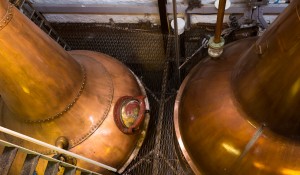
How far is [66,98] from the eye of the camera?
8.40 ft

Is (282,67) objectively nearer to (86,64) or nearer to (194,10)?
(86,64)

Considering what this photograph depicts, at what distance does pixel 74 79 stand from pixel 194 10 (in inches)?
73.4

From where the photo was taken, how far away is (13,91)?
235 cm

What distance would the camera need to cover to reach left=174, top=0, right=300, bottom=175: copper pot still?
5.33 feet

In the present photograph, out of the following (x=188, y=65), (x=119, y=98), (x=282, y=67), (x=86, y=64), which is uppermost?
(x=282, y=67)

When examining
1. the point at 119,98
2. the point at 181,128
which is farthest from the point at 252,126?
the point at 119,98

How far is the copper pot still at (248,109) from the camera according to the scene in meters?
1.62

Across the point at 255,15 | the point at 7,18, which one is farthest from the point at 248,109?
the point at 255,15

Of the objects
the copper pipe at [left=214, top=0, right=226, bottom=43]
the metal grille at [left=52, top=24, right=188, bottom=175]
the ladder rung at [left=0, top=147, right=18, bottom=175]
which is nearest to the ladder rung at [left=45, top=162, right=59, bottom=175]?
the ladder rung at [left=0, top=147, right=18, bottom=175]

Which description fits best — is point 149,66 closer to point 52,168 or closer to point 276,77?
point 52,168

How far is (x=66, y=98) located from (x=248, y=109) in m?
1.43

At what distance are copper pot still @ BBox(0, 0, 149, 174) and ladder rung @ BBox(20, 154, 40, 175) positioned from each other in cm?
41

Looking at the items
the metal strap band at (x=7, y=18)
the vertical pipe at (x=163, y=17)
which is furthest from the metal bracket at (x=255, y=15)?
the metal strap band at (x=7, y=18)

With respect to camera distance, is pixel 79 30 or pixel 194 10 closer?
pixel 194 10
